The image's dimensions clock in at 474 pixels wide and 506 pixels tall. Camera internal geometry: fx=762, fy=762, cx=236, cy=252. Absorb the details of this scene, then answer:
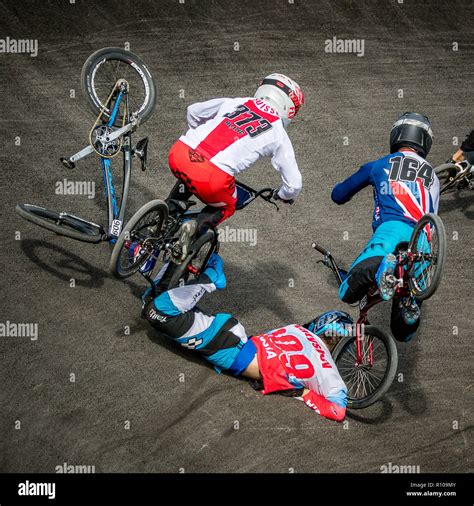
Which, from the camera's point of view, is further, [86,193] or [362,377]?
[86,193]

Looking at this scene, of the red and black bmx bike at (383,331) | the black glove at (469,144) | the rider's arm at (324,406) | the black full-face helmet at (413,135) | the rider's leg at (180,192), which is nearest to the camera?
the red and black bmx bike at (383,331)

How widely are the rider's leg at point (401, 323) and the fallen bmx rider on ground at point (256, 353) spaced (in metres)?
0.72

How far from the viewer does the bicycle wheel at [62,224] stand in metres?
7.99

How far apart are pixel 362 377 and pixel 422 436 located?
0.80 meters

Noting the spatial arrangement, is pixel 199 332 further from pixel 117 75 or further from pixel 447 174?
pixel 447 174

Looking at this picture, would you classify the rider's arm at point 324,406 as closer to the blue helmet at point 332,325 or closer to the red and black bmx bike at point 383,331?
the red and black bmx bike at point 383,331

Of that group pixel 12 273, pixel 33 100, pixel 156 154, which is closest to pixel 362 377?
pixel 12 273

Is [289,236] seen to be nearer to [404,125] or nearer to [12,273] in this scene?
[404,125]

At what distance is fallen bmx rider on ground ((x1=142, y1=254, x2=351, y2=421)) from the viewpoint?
24.5ft

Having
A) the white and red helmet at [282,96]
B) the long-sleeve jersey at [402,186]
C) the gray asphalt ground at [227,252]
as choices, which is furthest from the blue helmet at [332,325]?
the white and red helmet at [282,96]

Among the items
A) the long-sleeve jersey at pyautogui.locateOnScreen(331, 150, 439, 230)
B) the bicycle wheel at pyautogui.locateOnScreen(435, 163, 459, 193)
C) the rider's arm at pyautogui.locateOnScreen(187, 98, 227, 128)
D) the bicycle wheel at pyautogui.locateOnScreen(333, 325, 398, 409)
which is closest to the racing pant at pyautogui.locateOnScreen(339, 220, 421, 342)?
the long-sleeve jersey at pyautogui.locateOnScreen(331, 150, 439, 230)

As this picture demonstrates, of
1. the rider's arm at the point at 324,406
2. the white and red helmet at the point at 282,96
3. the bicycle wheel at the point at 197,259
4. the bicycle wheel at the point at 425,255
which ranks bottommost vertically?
the rider's arm at the point at 324,406

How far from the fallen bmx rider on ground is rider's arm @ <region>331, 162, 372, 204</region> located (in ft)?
5.51

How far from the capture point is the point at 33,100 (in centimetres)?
1105
